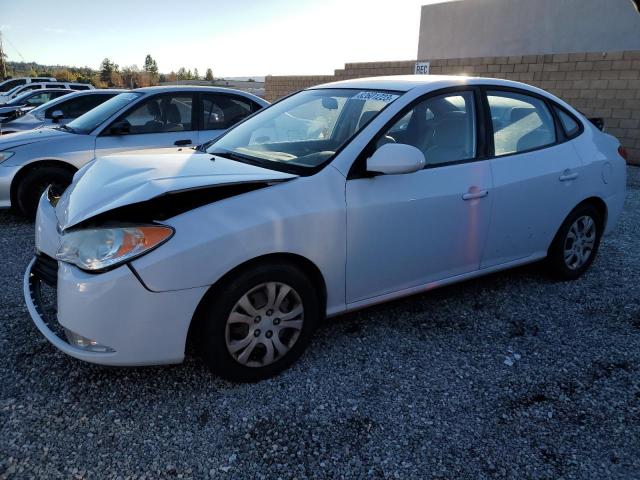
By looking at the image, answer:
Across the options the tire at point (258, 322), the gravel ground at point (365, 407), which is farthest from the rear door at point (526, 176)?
the tire at point (258, 322)

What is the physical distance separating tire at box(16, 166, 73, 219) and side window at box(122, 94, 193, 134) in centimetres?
99

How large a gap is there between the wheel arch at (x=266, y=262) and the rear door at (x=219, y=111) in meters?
3.81

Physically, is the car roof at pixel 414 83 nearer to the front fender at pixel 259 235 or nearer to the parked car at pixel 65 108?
the front fender at pixel 259 235

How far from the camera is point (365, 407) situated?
2.47m

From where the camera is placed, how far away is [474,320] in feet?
11.3

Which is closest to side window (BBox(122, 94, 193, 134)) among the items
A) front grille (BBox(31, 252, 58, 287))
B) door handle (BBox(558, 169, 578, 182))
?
front grille (BBox(31, 252, 58, 287))

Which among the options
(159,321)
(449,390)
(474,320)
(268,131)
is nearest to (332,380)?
(449,390)

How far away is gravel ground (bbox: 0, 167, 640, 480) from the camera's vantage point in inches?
82.6

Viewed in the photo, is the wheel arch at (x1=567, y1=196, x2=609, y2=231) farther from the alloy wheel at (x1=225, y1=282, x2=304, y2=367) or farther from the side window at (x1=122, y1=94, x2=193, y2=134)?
the side window at (x1=122, y1=94, x2=193, y2=134)

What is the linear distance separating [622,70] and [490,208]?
993 centimetres

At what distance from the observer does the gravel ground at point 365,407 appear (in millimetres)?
2098

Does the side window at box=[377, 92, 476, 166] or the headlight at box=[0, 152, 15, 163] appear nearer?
the side window at box=[377, 92, 476, 166]

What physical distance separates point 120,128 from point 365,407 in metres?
4.73

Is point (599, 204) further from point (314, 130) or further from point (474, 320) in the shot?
point (314, 130)
